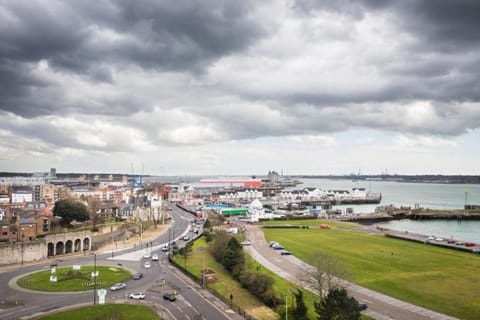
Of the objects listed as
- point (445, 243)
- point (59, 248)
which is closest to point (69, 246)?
point (59, 248)

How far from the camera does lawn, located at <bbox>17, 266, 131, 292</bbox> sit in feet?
114

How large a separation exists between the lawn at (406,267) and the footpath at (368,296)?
1257 millimetres

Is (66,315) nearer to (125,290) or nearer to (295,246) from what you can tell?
(125,290)

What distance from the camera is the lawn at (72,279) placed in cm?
3469

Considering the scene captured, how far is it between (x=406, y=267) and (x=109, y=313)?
31721mm

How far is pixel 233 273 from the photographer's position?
37844 millimetres

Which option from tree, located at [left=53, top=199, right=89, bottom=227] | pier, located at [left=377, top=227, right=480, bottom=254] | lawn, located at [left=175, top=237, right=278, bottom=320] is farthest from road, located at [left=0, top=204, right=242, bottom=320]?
pier, located at [left=377, top=227, right=480, bottom=254]

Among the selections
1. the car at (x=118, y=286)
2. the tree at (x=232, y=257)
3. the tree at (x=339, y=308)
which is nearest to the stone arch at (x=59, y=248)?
the car at (x=118, y=286)

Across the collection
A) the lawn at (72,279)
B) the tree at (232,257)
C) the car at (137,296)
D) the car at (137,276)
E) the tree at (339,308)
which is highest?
the tree at (339,308)

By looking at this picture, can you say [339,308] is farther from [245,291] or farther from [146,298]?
[146,298]

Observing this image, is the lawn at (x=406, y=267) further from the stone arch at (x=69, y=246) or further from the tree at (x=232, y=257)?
the stone arch at (x=69, y=246)

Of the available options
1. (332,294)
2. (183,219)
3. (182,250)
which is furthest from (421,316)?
(183,219)

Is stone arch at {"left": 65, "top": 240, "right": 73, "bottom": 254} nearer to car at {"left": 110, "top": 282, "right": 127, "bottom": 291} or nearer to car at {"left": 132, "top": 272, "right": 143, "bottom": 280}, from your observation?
car at {"left": 132, "top": 272, "right": 143, "bottom": 280}

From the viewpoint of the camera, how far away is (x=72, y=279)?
37.4 m
